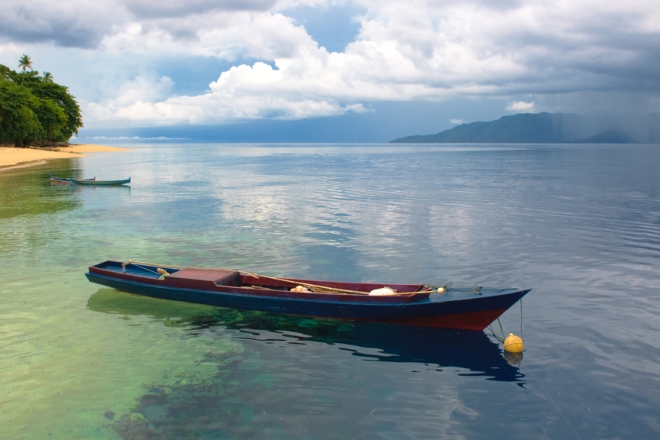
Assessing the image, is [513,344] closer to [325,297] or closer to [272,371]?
Answer: [325,297]

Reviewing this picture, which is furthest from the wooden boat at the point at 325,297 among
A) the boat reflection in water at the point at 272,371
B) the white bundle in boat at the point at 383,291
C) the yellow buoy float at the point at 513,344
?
the yellow buoy float at the point at 513,344

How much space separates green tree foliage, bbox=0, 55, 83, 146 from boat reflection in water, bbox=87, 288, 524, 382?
88786mm

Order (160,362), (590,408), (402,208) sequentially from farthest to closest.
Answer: (402,208) < (160,362) < (590,408)

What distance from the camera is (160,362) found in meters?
11.9

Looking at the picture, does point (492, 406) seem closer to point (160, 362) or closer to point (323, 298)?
point (323, 298)

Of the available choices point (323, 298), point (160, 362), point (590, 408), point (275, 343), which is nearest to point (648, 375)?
point (590, 408)

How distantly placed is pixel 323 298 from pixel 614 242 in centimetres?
1771

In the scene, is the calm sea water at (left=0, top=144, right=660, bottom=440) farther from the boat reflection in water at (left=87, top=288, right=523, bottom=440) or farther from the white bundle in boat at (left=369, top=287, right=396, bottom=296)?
the white bundle in boat at (left=369, top=287, right=396, bottom=296)

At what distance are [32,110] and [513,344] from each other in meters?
112

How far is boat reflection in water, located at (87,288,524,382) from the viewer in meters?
11.9

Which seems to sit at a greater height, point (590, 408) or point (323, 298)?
point (323, 298)

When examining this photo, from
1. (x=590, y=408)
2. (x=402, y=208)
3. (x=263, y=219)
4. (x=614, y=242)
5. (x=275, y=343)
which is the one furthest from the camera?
(x=402, y=208)

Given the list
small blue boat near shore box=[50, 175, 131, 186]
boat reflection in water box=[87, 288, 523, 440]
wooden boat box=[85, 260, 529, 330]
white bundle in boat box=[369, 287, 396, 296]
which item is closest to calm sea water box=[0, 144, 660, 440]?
boat reflection in water box=[87, 288, 523, 440]

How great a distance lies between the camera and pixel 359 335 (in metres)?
13.4
